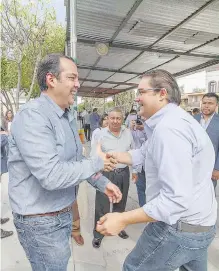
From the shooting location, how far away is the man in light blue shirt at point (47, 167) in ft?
4.72

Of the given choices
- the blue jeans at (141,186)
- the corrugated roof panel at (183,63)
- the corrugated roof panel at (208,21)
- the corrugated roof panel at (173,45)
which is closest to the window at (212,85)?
the corrugated roof panel at (183,63)

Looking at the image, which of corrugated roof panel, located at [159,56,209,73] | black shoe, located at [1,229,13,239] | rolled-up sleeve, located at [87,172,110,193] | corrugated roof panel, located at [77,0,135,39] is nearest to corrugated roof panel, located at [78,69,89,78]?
corrugated roof panel, located at [159,56,209,73]

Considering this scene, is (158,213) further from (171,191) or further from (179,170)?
(179,170)

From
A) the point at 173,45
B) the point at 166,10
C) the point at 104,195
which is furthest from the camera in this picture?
the point at 173,45

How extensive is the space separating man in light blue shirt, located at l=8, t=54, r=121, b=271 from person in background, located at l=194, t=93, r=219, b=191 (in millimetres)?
2560

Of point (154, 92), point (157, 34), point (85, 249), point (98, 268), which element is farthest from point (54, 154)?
point (157, 34)

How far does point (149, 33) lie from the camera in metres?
7.03

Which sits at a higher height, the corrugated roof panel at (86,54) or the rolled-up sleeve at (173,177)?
the corrugated roof panel at (86,54)

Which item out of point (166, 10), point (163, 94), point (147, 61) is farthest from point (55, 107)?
point (147, 61)

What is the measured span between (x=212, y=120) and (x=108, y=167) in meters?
2.49

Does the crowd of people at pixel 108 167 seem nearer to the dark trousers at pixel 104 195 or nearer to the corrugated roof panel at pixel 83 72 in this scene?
the dark trousers at pixel 104 195

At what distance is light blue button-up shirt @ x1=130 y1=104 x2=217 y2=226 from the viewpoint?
1.33 meters

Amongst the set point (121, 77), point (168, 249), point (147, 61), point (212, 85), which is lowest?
point (168, 249)

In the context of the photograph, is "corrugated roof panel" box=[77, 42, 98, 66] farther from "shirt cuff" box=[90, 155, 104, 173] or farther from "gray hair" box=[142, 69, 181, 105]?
"shirt cuff" box=[90, 155, 104, 173]
